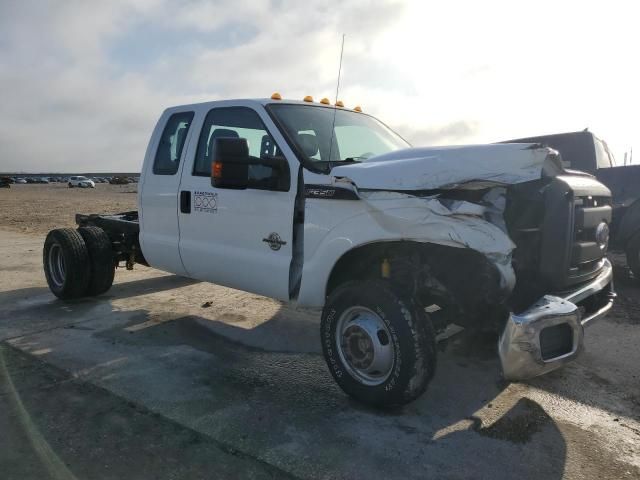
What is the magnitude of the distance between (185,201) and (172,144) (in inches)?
26.2

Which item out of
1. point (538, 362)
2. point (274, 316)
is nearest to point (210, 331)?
point (274, 316)

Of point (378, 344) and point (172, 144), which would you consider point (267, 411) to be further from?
point (172, 144)

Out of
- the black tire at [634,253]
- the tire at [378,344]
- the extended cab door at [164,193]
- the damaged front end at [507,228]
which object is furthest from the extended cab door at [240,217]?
the black tire at [634,253]

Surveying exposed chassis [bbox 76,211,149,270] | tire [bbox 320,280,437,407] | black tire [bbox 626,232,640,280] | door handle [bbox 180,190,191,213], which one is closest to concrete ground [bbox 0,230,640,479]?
tire [bbox 320,280,437,407]

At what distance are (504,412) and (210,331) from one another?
275cm

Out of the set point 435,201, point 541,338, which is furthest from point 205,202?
point 541,338

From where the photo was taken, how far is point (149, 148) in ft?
16.6

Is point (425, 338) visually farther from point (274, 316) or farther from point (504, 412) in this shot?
point (274, 316)

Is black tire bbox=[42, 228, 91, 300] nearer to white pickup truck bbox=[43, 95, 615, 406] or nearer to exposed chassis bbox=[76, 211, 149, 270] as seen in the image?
exposed chassis bbox=[76, 211, 149, 270]

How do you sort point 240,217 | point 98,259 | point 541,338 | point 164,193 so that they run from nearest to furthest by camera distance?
point 541,338
point 240,217
point 164,193
point 98,259

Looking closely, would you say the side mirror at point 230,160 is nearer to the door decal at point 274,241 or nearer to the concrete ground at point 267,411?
the door decal at point 274,241

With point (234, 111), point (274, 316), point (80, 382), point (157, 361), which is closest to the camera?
point (80, 382)

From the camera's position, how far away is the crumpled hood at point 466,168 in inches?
113

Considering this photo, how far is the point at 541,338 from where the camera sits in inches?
109
